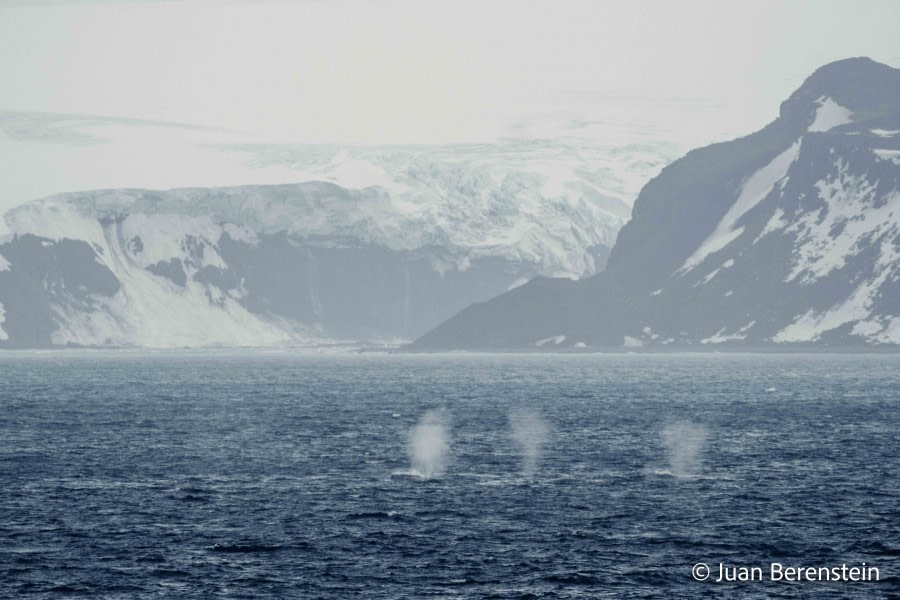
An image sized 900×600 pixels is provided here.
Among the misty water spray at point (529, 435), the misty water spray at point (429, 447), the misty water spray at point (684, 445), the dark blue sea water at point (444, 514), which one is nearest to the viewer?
the dark blue sea water at point (444, 514)

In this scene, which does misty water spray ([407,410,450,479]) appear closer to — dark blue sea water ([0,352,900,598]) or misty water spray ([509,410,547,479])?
dark blue sea water ([0,352,900,598])

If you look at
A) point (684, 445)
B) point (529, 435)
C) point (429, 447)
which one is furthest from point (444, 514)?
point (529, 435)

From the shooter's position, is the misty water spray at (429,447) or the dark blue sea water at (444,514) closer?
the dark blue sea water at (444,514)

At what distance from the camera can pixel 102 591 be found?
249 feet

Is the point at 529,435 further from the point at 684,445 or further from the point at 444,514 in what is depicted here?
the point at 444,514

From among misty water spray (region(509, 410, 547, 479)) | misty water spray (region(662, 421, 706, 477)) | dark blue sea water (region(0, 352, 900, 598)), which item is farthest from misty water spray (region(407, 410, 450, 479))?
misty water spray (region(662, 421, 706, 477))

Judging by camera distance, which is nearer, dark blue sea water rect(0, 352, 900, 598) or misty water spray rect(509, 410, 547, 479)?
dark blue sea water rect(0, 352, 900, 598)

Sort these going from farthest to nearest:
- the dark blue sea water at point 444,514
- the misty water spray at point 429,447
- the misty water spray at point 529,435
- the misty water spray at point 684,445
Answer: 1. the misty water spray at point 529,435
2. the misty water spray at point 684,445
3. the misty water spray at point 429,447
4. the dark blue sea water at point 444,514

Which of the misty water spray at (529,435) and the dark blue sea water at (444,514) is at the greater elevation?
the misty water spray at (529,435)

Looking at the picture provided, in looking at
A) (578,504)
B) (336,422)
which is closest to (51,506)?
(578,504)

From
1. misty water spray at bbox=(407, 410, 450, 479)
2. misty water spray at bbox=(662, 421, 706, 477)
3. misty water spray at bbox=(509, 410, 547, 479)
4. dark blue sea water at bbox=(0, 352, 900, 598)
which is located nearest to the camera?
dark blue sea water at bbox=(0, 352, 900, 598)

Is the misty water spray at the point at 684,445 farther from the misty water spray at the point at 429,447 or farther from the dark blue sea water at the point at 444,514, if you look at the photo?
the misty water spray at the point at 429,447

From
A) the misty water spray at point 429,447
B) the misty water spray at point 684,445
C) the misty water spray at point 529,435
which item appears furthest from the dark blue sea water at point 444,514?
the misty water spray at point 429,447

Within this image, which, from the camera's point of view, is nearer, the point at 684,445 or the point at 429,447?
the point at 429,447
